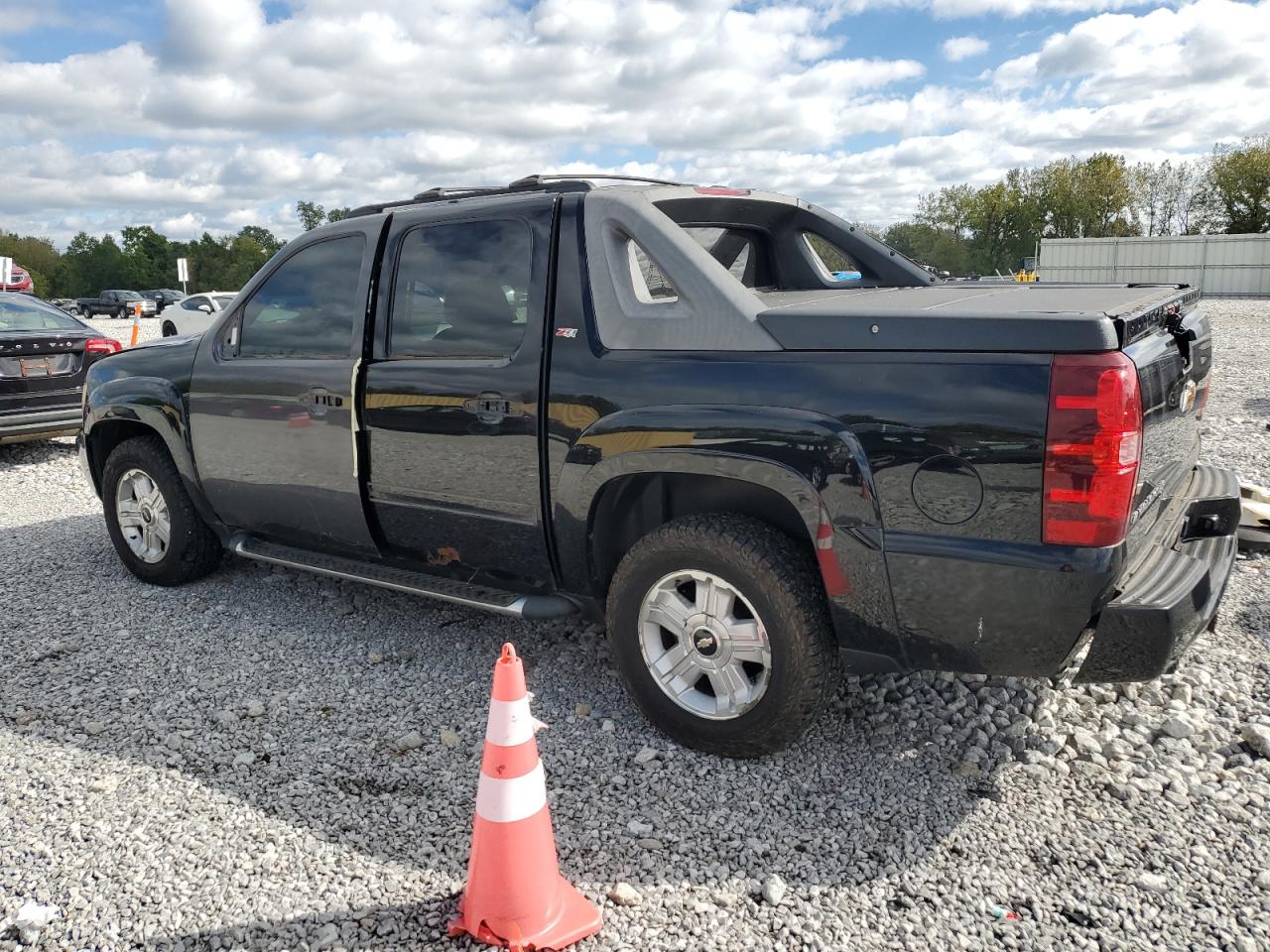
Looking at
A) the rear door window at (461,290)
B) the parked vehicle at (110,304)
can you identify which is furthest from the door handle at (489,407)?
the parked vehicle at (110,304)

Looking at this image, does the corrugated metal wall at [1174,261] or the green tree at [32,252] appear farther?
the green tree at [32,252]

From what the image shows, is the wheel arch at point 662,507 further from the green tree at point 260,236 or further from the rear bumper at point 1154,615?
the green tree at point 260,236

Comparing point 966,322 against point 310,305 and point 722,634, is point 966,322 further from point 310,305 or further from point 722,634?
point 310,305

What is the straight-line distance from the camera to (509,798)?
2.60 metres

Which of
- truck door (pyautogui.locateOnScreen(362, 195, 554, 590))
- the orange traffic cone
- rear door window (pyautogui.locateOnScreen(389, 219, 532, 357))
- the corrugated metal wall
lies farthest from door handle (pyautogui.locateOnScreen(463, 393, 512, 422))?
the corrugated metal wall

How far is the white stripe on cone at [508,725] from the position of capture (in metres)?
2.61

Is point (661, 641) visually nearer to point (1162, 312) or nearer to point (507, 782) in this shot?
point (507, 782)

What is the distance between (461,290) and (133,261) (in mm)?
115562

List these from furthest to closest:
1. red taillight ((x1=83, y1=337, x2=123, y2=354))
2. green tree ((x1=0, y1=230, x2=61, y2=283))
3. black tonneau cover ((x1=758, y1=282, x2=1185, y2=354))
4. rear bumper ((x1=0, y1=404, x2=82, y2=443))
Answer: green tree ((x1=0, y1=230, x2=61, y2=283))
red taillight ((x1=83, y1=337, x2=123, y2=354))
rear bumper ((x1=0, y1=404, x2=82, y2=443))
black tonneau cover ((x1=758, y1=282, x2=1185, y2=354))

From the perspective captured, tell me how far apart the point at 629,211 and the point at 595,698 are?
1.87m

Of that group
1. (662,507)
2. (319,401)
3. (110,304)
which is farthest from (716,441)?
(110,304)

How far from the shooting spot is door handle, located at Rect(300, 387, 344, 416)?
426 cm

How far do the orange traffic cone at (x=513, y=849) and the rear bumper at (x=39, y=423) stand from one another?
7.82 m

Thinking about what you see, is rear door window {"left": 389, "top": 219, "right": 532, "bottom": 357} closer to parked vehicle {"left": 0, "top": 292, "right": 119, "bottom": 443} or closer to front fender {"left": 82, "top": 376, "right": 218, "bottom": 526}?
front fender {"left": 82, "top": 376, "right": 218, "bottom": 526}
